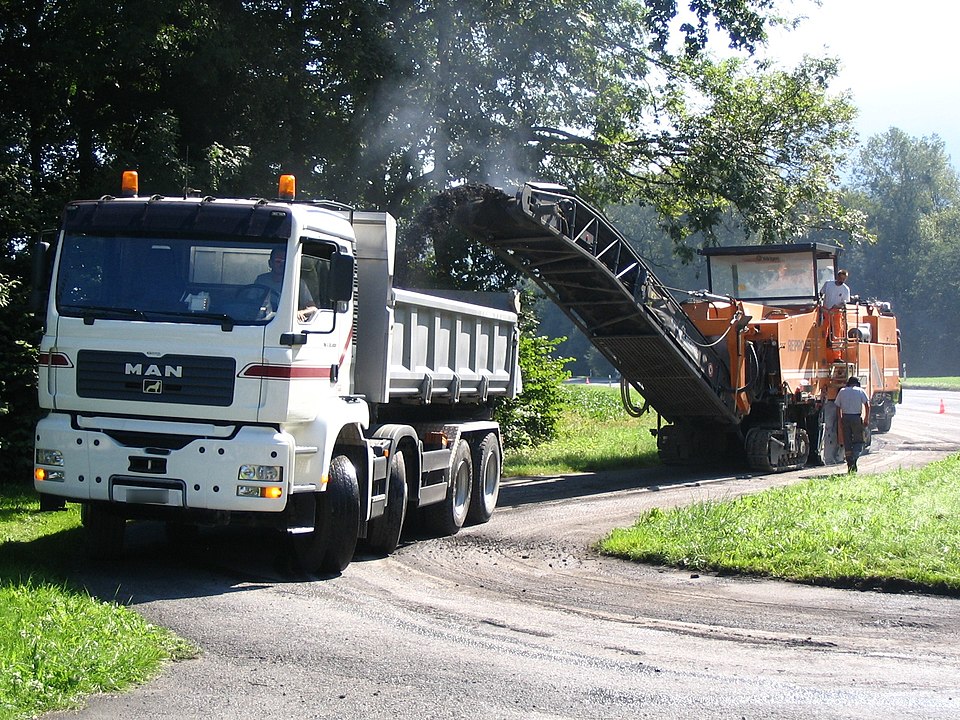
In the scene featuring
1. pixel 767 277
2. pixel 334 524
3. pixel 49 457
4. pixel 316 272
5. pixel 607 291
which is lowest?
pixel 334 524

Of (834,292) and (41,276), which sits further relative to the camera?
(834,292)

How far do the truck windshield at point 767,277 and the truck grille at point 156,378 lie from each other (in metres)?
13.8

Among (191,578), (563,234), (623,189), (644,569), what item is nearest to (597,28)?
(623,189)

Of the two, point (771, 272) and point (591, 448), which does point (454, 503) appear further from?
point (591, 448)

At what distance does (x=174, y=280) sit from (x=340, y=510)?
7.73ft

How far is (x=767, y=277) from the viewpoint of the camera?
2122 cm

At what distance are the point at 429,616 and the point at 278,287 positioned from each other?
9.30ft

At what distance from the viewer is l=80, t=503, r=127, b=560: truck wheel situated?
10.0m

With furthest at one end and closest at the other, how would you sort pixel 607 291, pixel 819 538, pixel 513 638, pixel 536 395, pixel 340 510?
pixel 536 395 → pixel 607 291 → pixel 819 538 → pixel 340 510 → pixel 513 638

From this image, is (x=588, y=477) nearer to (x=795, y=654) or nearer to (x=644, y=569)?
(x=644, y=569)

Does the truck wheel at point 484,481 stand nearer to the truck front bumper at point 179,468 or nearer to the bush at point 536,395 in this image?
the truck front bumper at point 179,468

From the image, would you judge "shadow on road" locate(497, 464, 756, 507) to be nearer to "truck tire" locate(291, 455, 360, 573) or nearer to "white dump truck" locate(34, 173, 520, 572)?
"truck tire" locate(291, 455, 360, 573)

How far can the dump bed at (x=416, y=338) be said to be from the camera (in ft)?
35.6

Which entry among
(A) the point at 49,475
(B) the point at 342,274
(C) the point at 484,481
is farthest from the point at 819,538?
(A) the point at 49,475
